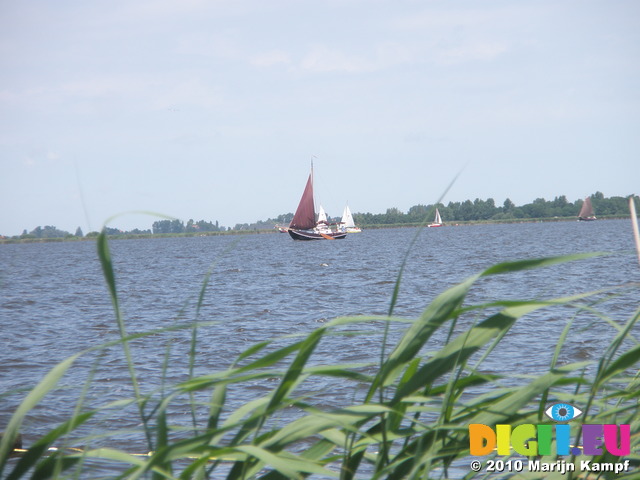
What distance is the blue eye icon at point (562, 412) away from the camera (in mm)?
1806

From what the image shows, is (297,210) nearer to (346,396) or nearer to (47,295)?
(47,295)

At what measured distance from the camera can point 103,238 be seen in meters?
1.21

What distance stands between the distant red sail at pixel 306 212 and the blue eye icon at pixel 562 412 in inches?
2309

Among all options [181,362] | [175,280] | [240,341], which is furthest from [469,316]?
[175,280]

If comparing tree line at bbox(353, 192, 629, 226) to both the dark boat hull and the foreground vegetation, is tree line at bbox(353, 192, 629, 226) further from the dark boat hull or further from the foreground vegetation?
the foreground vegetation

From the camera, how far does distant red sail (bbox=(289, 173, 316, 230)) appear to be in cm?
6075

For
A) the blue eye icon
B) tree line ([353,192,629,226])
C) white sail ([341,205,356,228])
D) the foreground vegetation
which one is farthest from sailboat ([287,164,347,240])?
the foreground vegetation

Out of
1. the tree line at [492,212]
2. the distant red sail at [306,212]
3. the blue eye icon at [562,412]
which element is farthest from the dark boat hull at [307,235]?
the blue eye icon at [562,412]

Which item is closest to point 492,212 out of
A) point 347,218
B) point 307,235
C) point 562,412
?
point 347,218

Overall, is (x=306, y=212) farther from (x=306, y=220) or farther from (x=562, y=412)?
(x=562, y=412)

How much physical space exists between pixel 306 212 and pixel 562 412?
201 ft

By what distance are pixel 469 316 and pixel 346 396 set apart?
6569 mm

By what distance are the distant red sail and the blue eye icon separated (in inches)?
2309

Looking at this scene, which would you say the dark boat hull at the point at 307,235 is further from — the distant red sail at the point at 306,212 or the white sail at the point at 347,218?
the white sail at the point at 347,218
